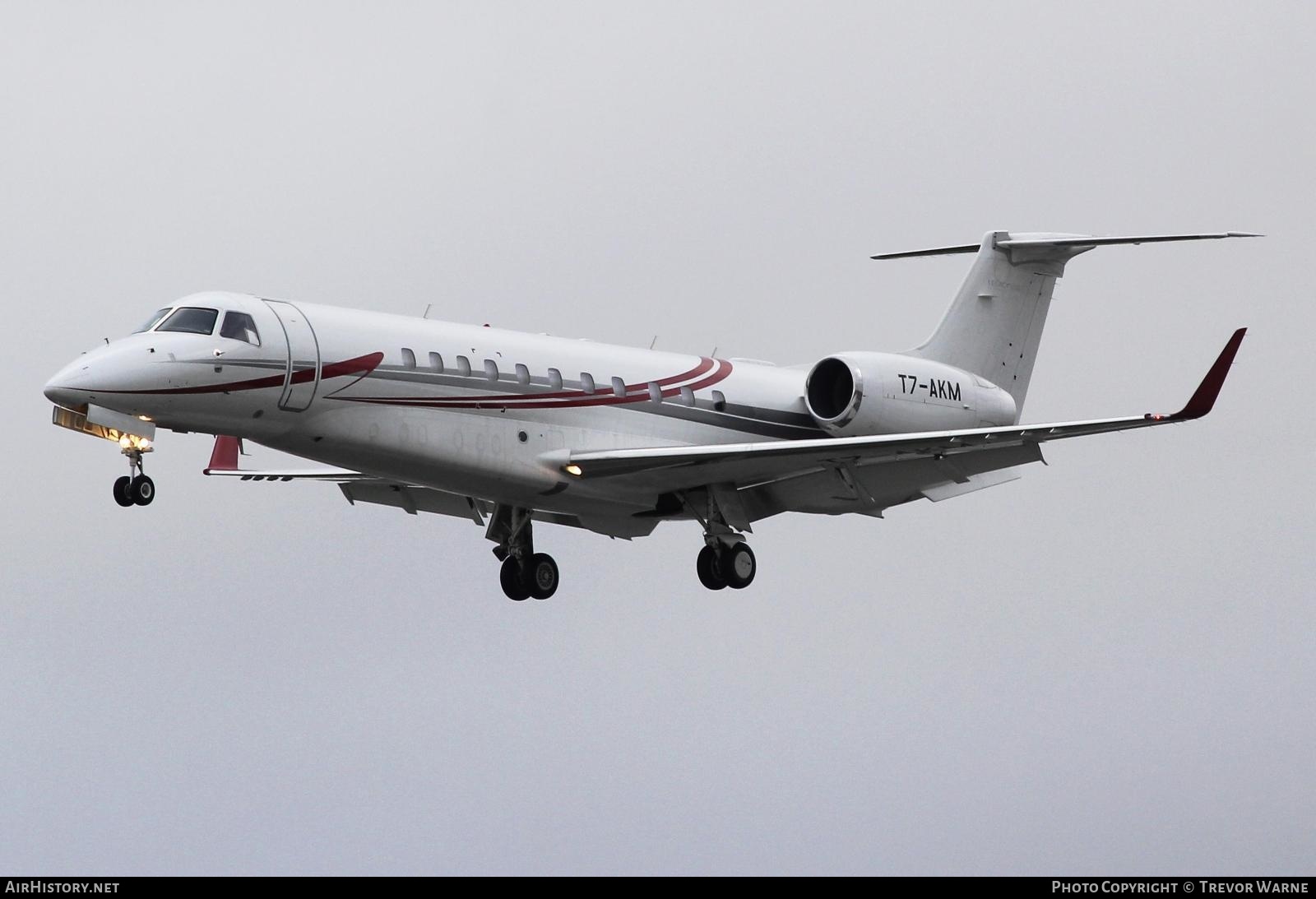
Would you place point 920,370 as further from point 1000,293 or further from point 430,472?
point 430,472

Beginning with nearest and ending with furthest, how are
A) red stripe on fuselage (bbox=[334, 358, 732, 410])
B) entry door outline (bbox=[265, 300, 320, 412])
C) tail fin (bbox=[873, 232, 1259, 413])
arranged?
entry door outline (bbox=[265, 300, 320, 412]) < red stripe on fuselage (bbox=[334, 358, 732, 410]) < tail fin (bbox=[873, 232, 1259, 413])

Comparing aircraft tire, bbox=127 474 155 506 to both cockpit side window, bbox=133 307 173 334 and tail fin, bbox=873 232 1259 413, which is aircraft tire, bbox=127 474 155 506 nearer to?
cockpit side window, bbox=133 307 173 334

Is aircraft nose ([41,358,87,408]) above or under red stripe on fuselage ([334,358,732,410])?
under

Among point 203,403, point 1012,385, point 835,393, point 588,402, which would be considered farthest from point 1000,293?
point 203,403

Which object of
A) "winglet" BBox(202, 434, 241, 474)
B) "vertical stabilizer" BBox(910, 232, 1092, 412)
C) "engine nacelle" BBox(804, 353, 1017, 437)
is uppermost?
"vertical stabilizer" BBox(910, 232, 1092, 412)

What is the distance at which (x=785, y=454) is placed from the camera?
27.2m

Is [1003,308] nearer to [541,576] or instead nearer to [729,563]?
[729,563]

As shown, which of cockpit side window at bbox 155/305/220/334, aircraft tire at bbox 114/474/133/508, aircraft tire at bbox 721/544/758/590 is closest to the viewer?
aircraft tire at bbox 114/474/133/508

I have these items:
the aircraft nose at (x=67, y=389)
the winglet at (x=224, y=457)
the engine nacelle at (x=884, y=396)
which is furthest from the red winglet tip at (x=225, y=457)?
the engine nacelle at (x=884, y=396)

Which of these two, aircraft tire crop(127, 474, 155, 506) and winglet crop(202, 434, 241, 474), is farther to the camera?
winglet crop(202, 434, 241, 474)

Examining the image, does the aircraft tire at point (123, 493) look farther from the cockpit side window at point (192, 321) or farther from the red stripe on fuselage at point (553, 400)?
the red stripe on fuselage at point (553, 400)

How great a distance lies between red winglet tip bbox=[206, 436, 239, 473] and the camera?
30.5 m

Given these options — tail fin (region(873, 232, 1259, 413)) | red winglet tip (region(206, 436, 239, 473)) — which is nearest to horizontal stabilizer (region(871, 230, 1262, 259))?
tail fin (region(873, 232, 1259, 413))

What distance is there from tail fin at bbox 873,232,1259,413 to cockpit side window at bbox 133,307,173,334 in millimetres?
12598
